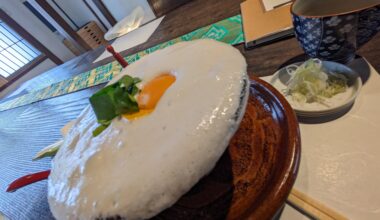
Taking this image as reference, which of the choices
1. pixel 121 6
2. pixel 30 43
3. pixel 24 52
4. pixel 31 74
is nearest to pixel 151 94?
pixel 121 6

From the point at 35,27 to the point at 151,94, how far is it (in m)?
6.58

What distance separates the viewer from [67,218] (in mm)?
370

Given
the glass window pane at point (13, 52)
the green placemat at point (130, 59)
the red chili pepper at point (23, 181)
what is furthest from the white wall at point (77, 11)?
the red chili pepper at point (23, 181)

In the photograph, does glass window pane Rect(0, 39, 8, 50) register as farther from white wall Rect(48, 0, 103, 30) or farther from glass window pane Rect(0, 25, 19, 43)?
white wall Rect(48, 0, 103, 30)

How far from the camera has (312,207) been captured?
41cm

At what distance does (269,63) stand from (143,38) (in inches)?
41.9

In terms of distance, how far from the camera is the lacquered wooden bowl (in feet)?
1.28

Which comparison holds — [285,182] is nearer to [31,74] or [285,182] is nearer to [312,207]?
[312,207]

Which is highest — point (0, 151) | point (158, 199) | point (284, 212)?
point (158, 199)

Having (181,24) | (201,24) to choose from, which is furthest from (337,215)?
(181,24)

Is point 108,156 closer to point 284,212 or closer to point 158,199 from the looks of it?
point 158,199

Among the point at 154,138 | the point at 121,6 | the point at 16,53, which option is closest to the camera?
the point at 154,138

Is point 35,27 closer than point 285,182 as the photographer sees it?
No

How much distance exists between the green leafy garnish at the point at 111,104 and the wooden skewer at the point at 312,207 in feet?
1.21
